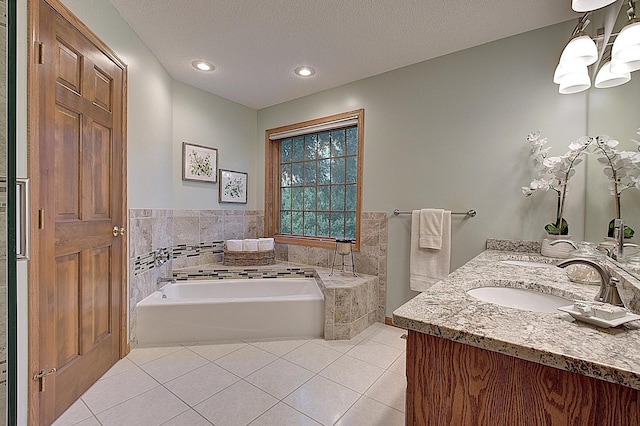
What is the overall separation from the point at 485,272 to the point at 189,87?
10.6 feet

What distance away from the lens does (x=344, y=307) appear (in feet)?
8.01

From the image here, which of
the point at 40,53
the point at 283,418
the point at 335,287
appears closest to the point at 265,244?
the point at 335,287

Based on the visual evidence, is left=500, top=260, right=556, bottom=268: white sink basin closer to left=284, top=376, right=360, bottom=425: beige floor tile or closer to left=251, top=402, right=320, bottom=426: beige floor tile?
left=284, top=376, right=360, bottom=425: beige floor tile

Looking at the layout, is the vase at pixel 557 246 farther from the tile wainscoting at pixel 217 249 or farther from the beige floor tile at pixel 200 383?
Answer: the beige floor tile at pixel 200 383

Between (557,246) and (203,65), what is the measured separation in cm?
315

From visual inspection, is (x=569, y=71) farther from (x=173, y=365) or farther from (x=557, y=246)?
(x=173, y=365)

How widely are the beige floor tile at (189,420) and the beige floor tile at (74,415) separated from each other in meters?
0.45

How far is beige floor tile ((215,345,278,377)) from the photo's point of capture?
6.42ft

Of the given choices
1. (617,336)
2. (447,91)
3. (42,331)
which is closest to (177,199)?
(42,331)

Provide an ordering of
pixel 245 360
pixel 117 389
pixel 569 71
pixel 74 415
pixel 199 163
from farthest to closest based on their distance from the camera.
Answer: pixel 199 163, pixel 245 360, pixel 117 389, pixel 569 71, pixel 74 415

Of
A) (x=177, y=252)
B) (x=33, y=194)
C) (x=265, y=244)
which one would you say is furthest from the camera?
(x=265, y=244)

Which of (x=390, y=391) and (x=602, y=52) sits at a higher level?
(x=602, y=52)

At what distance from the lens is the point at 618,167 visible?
140 centimetres

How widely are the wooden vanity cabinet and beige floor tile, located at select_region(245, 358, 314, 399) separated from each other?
1167mm
